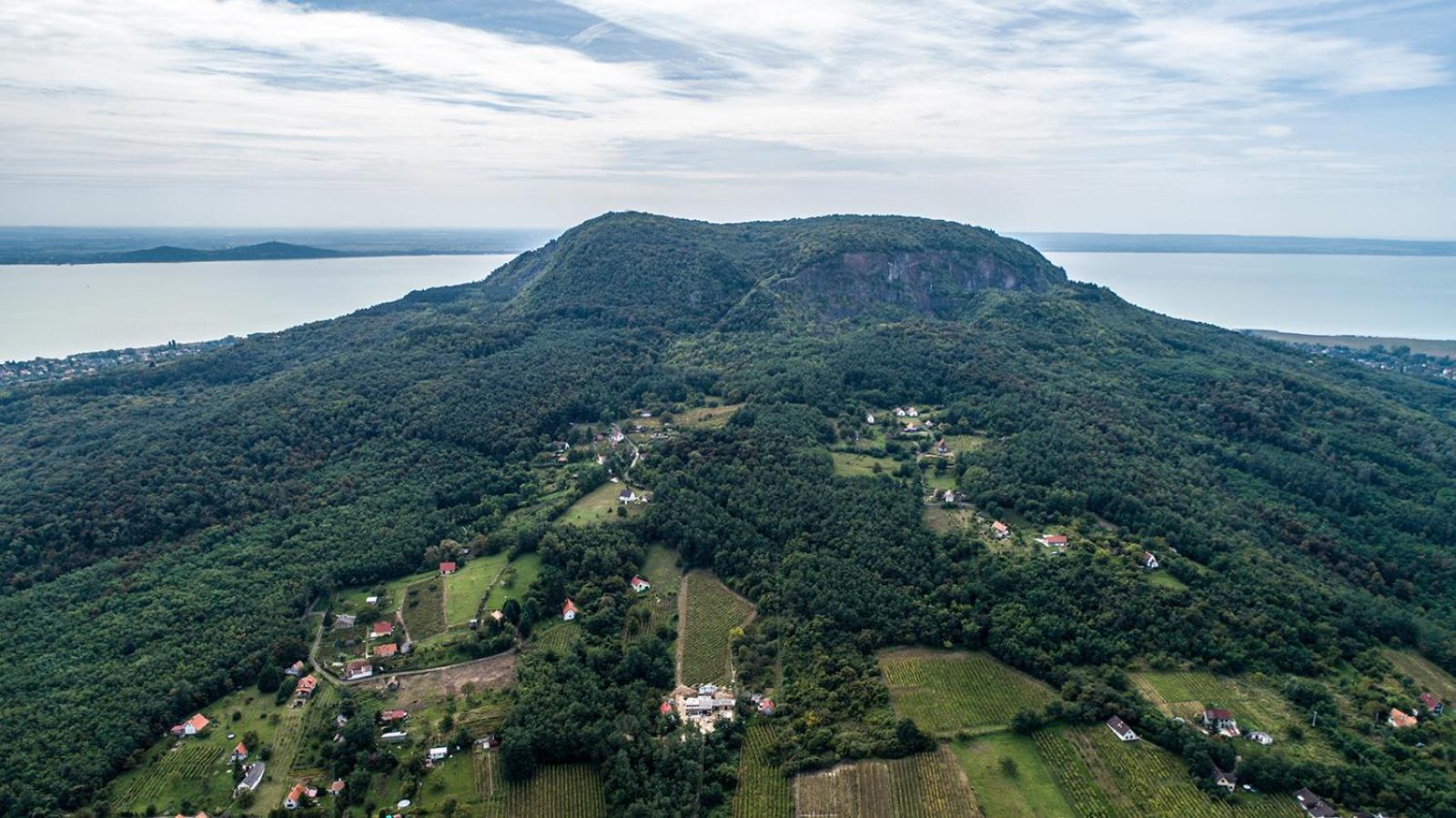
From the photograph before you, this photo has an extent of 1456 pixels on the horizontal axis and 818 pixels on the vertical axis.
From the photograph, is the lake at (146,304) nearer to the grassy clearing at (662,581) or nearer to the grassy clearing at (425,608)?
the grassy clearing at (425,608)

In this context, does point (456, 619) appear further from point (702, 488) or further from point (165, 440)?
point (165, 440)

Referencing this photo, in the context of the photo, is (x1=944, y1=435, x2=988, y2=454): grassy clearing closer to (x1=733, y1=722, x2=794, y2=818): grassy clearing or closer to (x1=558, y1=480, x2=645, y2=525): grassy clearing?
(x1=558, y1=480, x2=645, y2=525): grassy clearing

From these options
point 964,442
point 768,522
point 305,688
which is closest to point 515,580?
point 305,688

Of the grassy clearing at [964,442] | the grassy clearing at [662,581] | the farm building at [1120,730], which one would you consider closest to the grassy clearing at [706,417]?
the grassy clearing at [662,581]

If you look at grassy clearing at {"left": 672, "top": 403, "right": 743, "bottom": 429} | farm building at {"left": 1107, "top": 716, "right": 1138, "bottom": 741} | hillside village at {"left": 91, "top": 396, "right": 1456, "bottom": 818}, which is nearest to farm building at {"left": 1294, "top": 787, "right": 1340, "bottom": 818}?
hillside village at {"left": 91, "top": 396, "right": 1456, "bottom": 818}

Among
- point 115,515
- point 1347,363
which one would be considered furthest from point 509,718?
point 1347,363

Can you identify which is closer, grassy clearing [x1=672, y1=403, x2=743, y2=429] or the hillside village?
the hillside village
